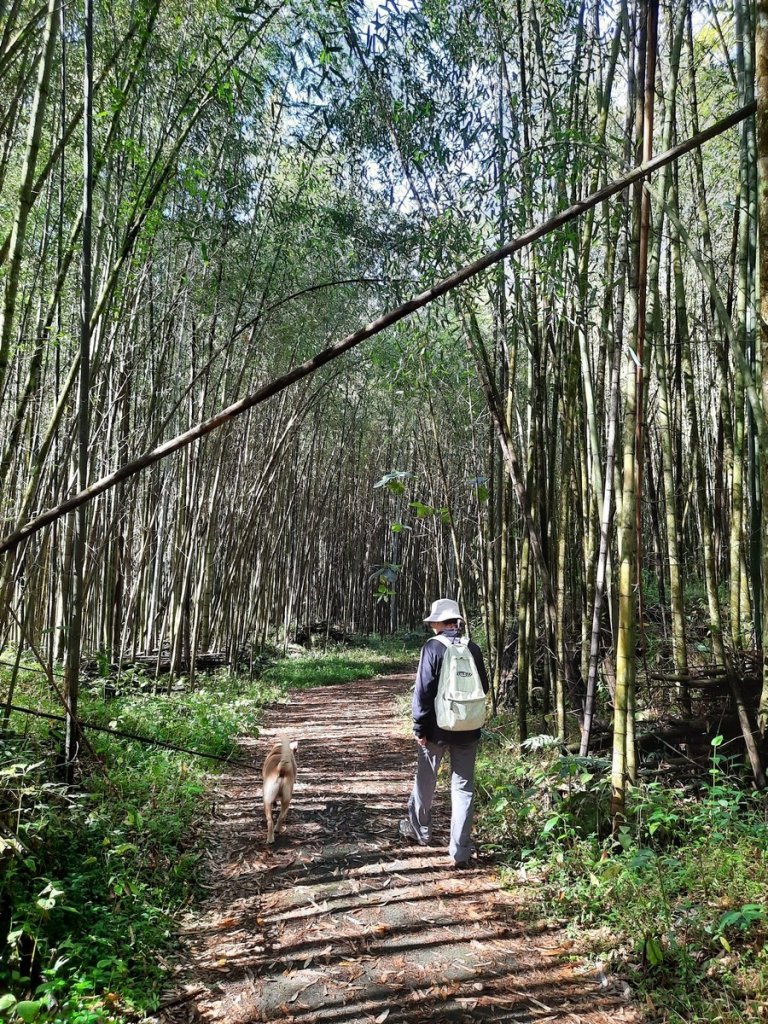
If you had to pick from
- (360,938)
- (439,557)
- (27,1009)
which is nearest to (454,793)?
(360,938)

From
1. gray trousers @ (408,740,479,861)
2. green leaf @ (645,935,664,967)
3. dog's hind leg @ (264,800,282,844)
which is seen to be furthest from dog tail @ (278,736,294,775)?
green leaf @ (645,935,664,967)

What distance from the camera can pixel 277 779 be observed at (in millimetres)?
2996

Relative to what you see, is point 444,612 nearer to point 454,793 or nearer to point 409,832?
point 454,793

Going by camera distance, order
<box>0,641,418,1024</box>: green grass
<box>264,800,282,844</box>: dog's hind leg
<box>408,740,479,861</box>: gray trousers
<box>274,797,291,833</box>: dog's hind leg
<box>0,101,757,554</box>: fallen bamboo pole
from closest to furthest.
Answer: <box>0,101,757,554</box>: fallen bamboo pole → <box>0,641,418,1024</box>: green grass → <box>408,740,479,861</box>: gray trousers → <box>264,800,282,844</box>: dog's hind leg → <box>274,797,291,833</box>: dog's hind leg

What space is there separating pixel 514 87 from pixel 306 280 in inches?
117

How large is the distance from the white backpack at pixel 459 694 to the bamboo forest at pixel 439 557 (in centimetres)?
2

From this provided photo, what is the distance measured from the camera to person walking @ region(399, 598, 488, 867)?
281cm

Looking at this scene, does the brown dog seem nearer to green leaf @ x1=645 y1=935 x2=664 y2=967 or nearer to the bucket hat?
the bucket hat

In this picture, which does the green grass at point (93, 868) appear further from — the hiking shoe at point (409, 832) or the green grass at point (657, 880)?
the green grass at point (657, 880)

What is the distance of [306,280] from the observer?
22.6 ft

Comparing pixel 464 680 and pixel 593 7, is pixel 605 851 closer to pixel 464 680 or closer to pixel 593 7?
pixel 464 680

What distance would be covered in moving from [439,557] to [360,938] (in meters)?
4.35

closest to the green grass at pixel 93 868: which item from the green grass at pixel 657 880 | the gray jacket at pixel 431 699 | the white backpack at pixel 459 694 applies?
the gray jacket at pixel 431 699

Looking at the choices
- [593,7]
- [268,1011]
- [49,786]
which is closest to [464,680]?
[268,1011]
